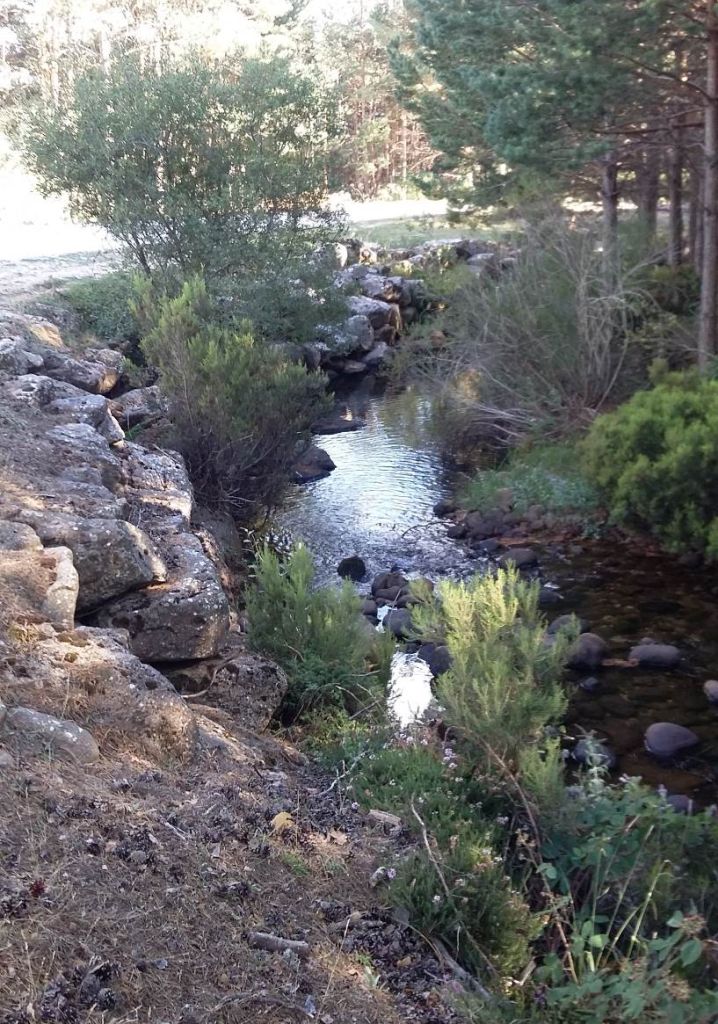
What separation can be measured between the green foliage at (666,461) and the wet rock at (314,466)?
15.6ft

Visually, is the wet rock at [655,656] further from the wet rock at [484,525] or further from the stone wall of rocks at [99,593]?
the wet rock at [484,525]

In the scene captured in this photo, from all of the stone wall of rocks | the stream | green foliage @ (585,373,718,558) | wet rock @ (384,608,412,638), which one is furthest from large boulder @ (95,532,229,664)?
green foliage @ (585,373,718,558)

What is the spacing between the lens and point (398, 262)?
1093 inches

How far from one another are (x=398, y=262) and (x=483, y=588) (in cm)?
2318

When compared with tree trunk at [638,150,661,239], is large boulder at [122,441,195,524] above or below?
below

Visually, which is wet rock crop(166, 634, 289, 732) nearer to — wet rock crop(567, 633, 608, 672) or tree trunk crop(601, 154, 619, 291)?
wet rock crop(567, 633, 608, 672)

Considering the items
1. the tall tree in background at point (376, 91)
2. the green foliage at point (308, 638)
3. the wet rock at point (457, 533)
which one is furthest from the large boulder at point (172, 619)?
the tall tree in background at point (376, 91)

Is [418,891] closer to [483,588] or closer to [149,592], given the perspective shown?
[483,588]

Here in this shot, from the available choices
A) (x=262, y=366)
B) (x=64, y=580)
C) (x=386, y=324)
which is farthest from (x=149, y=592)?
(x=386, y=324)

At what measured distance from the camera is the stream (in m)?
7.95

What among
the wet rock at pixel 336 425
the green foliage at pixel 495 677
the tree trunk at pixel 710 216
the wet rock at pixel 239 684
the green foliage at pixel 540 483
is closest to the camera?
the green foliage at pixel 495 677

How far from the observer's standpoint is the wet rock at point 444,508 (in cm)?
1406

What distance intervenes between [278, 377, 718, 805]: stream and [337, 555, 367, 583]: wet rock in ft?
0.31

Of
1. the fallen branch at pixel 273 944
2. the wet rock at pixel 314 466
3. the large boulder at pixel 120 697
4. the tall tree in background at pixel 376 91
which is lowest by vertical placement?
the wet rock at pixel 314 466
